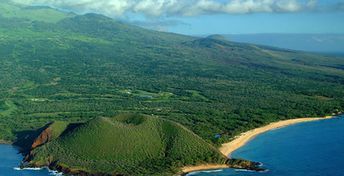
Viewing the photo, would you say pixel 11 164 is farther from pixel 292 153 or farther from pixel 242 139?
pixel 292 153

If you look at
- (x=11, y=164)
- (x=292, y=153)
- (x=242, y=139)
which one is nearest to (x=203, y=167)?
(x=292, y=153)

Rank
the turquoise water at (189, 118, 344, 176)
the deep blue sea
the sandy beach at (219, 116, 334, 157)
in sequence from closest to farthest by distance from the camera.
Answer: the turquoise water at (189, 118, 344, 176) < the deep blue sea < the sandy beach at (219, 116, 334, 157)

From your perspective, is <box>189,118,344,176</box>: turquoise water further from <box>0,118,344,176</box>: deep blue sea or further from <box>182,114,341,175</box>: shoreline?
<box>182,114,341,175</box>: shoreline

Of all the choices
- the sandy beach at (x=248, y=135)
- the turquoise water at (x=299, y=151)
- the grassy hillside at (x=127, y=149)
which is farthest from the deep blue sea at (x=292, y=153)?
the grassy hillside at (x=127, y=149)

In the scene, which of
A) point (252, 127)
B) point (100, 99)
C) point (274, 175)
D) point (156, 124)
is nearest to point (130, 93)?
point (100, 99)

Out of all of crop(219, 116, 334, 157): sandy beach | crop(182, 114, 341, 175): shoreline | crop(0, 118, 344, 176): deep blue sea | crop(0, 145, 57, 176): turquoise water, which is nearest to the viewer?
crop(0, 118, 344, 176): deep blue sea

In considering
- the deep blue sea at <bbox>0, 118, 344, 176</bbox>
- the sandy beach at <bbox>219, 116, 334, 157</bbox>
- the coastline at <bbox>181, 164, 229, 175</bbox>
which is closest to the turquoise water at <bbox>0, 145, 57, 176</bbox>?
the deep blue sea at <bbox>0, 118, 344, 176</bbox>

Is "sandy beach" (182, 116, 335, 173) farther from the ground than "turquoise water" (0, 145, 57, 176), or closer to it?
farther from the ground
